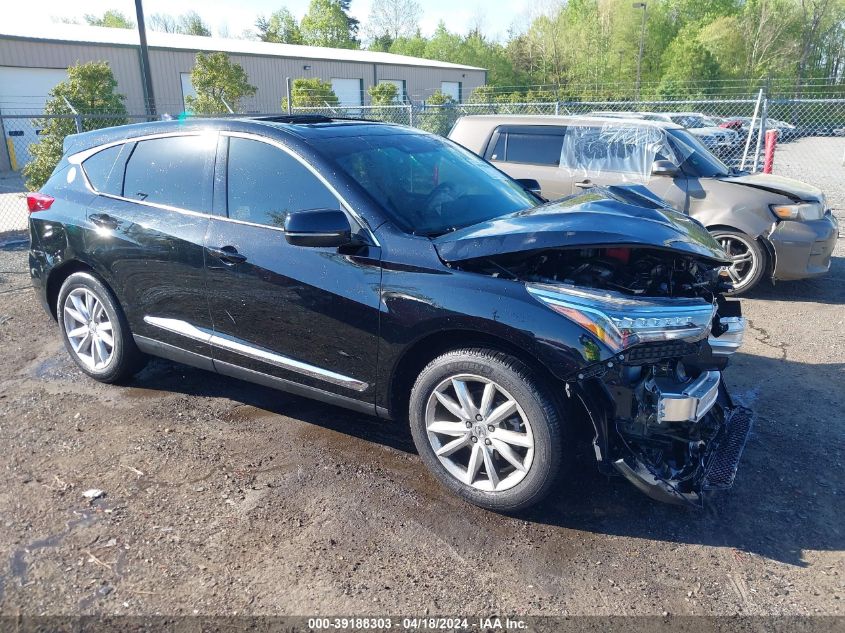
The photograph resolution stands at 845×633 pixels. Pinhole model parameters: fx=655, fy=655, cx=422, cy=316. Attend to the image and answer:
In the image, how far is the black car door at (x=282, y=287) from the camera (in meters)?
3.38

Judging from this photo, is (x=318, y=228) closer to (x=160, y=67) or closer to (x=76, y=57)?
(x=76, y=57)

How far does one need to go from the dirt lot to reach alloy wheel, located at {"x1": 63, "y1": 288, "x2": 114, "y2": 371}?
356 millimetres

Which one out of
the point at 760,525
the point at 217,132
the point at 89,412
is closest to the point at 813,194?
the point at 760,525

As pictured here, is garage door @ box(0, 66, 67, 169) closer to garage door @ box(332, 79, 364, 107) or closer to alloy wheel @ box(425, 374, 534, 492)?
garage door @ box(332, 79, 364, 107)

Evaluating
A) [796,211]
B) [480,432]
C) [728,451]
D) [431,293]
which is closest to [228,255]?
[431,293]

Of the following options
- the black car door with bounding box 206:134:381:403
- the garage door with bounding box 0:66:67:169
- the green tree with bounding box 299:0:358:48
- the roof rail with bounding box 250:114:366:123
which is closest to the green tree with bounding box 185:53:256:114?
the garage door with bounding box 0:66:67:169

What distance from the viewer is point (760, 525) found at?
3.04 meters

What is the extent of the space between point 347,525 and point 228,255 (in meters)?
1.66

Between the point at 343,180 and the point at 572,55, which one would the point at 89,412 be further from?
the point at 572,55

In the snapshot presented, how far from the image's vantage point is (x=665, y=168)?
7.07m

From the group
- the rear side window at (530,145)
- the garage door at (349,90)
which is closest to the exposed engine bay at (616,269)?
the rear side window at (530,145)

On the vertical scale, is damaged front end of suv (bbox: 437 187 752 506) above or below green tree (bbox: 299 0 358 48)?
below

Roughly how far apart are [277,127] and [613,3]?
5930 cm

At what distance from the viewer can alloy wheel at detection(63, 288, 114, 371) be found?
459 centimetres
